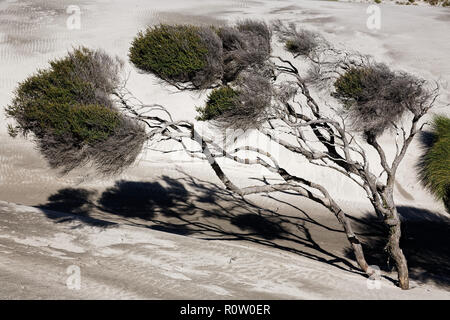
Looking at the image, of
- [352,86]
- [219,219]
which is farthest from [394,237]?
[219,219]

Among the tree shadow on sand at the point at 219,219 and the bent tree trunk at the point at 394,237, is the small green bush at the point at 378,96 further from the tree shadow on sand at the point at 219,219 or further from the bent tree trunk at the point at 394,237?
the tree shadow on sand at the point at 219,219

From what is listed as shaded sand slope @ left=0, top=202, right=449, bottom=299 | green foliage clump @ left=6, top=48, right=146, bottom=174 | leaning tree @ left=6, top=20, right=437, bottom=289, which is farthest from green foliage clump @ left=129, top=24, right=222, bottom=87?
shaded sand slope @ left=0, top=202, right=449, bottom=299

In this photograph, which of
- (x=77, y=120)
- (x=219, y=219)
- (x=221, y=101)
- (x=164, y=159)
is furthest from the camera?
(x=164, y=159)

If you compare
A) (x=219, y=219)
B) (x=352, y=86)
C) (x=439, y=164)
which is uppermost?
(x=352, y=86)

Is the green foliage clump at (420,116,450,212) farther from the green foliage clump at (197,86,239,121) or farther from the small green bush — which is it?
the green foliage clump at (197,86,239,121)

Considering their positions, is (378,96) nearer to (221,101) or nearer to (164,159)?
(221,101)

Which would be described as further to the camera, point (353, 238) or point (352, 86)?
point (352, 86)
